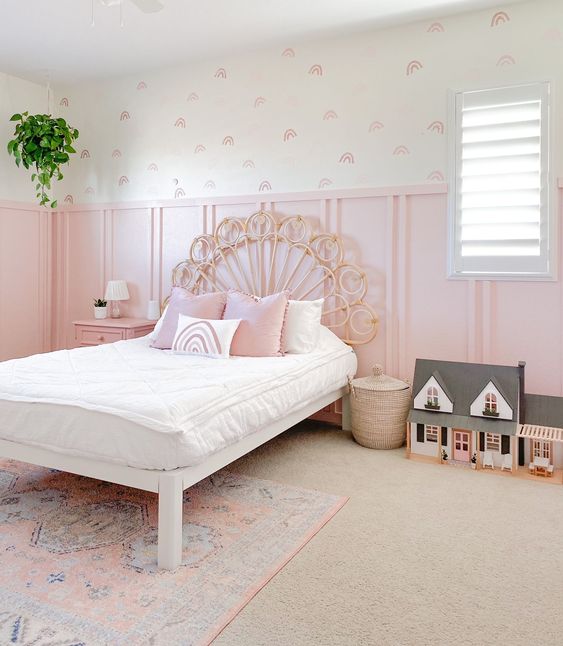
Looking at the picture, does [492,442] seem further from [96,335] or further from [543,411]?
[96,335]

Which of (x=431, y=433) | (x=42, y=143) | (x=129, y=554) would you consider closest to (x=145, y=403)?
(x=129, y=554)

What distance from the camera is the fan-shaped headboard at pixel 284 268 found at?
406 centimetres

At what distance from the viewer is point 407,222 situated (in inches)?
152

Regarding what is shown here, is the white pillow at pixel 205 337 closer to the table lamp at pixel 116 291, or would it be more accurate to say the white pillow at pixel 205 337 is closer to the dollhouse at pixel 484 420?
the dollhouse at pixel 484 420

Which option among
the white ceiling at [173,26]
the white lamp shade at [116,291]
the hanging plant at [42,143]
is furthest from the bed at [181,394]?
the hanging plant at [42,143]

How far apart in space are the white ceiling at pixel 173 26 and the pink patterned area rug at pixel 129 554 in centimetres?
277

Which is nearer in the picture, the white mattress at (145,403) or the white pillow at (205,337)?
the white mattress at (145,403)

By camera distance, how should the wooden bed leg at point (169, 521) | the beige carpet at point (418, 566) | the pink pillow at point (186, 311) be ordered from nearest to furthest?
1. the beige carpet at point (418, 566)
2. the wooden bed leg at point (169, 521)
3. the pink pillow at point (186, 311)

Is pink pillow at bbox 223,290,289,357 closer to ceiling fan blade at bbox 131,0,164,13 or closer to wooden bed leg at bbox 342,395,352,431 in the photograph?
wooden bed leg at bbox 342,395,352,431

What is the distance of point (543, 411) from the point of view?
3.44m

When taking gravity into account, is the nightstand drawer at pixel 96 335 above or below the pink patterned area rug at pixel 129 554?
above

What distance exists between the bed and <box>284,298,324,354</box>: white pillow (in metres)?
0.09

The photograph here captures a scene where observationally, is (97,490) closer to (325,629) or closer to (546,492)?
(325,629)

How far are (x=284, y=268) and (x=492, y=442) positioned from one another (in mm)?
1833
